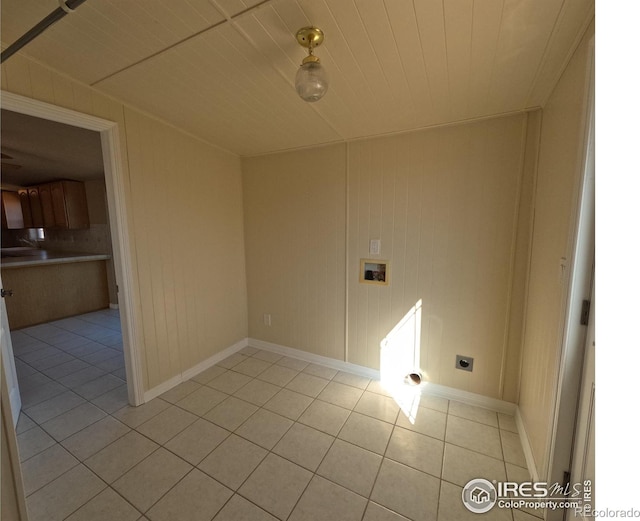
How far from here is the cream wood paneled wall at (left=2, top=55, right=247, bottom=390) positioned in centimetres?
174

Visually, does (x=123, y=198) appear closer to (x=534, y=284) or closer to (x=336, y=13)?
(x=336, y=13)

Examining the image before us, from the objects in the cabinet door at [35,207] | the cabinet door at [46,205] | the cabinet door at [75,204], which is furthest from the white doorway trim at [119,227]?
the cabinet door at [35,207]

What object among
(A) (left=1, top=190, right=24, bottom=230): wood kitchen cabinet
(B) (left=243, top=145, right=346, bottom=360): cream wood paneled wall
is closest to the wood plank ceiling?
(B) (left=243, top=145, right=346, bottom=360): cream wood paneled wall

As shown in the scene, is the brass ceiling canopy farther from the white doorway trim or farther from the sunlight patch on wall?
the sunlight patch on wall

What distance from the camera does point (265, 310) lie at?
10.0 feet

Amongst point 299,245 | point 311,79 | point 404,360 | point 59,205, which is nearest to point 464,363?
point 404,360

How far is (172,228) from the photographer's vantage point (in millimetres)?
2279

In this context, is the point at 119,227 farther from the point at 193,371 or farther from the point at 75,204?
the point at 75,204

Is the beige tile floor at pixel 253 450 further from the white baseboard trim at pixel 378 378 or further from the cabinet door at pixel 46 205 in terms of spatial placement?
the cabinet door at pixel 46 205

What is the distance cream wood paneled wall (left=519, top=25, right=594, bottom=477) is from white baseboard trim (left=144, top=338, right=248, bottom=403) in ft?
8.89

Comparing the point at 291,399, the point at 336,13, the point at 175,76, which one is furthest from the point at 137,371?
the point at 336,13

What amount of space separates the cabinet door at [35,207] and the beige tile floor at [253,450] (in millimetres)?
3697

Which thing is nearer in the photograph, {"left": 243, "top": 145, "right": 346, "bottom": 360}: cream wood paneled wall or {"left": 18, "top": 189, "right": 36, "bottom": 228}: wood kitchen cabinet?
{"left": 243, "top": 145, "right": 346, "bottom": 360}: cream wood paneled wall

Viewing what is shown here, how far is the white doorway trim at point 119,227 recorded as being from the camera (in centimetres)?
171
